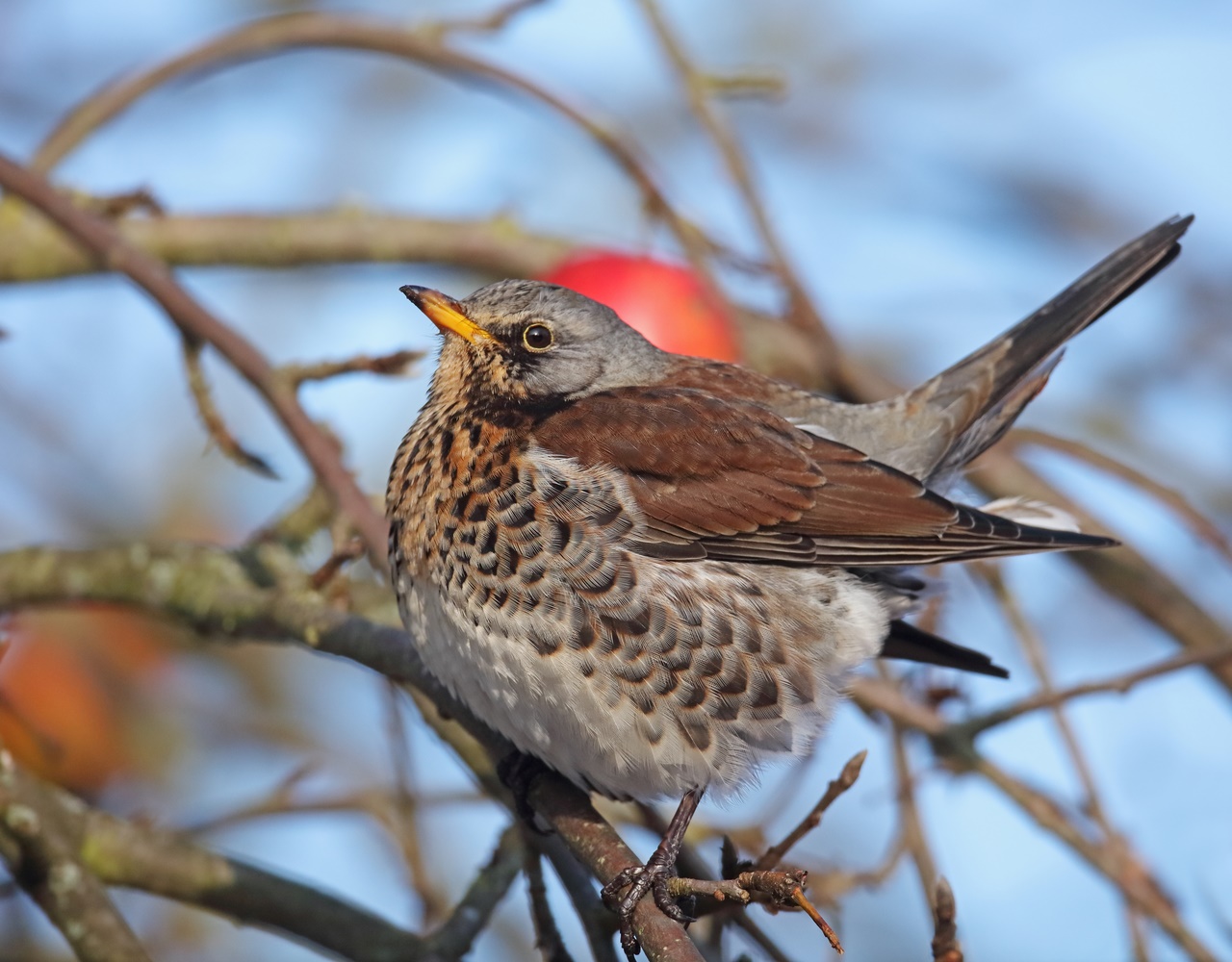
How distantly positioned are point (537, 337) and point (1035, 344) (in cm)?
140

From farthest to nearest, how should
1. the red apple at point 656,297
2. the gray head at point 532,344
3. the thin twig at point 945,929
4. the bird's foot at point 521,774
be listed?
the red apple at point 656,297 → the gray head at point 532,344 → the bird's foot at point 521,774 → the thin twig at point 945,929

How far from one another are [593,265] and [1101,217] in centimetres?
400

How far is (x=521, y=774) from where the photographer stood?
362cm

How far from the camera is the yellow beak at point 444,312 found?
374 centimetres

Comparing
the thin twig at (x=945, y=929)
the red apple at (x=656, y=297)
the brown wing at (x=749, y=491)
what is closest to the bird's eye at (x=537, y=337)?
the brown wing at (x=749, y=491)

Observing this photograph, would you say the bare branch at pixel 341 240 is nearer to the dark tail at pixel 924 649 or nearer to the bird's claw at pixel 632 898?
the dark tail at pixel 924 649

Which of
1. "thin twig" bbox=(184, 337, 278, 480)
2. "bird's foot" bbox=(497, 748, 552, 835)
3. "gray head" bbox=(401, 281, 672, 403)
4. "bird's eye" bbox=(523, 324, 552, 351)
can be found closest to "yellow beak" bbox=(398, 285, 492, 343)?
"gray head" bbox=(401, 281, 672, 403)

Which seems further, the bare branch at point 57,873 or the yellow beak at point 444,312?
the yellow beak at point 444,312

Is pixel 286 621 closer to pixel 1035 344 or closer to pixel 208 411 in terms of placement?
pixel 208 411

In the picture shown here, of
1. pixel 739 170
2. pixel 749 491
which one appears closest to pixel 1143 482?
pixel 749 491

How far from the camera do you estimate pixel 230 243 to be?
16.8 ft

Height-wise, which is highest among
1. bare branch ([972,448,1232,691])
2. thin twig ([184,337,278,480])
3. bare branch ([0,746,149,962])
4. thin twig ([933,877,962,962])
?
bare branch ([972,448,1232,691])

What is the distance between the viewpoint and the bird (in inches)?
134

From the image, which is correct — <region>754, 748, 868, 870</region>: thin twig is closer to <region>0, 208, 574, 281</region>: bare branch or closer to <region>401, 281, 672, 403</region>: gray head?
<region>401, 281, 672, 403</region>: gray head
